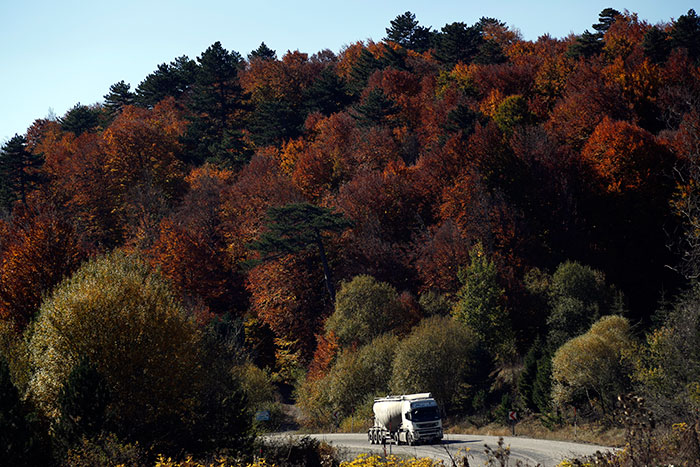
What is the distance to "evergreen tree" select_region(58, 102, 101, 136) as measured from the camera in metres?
122

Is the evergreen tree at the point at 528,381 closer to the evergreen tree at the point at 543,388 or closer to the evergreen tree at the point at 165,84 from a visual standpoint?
the evergreen tree at the point at 543,388

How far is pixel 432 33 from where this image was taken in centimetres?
13100

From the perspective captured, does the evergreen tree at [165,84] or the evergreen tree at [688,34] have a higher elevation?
the evergreen tree at [165,84]

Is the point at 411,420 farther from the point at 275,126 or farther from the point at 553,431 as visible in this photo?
the point at 275,126

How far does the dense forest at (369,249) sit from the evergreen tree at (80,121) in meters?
6.96

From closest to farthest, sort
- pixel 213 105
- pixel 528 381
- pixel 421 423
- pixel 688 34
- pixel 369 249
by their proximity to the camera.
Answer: pixel 421 423, pixel 528 381, pixel 369 249, pixel 688 34, pixel 213 105

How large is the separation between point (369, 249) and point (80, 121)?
71858mm

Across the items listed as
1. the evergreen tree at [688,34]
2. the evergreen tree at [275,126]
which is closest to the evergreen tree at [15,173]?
the evergreen tree at [275,126]

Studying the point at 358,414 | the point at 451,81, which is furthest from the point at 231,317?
the point at 451,81

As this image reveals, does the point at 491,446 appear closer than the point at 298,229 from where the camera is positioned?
Yes

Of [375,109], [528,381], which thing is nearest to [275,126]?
[375,109]

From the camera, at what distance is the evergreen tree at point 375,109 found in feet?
296

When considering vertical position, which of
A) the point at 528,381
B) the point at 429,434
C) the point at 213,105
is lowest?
the point at 528,381

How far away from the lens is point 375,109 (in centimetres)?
9050
